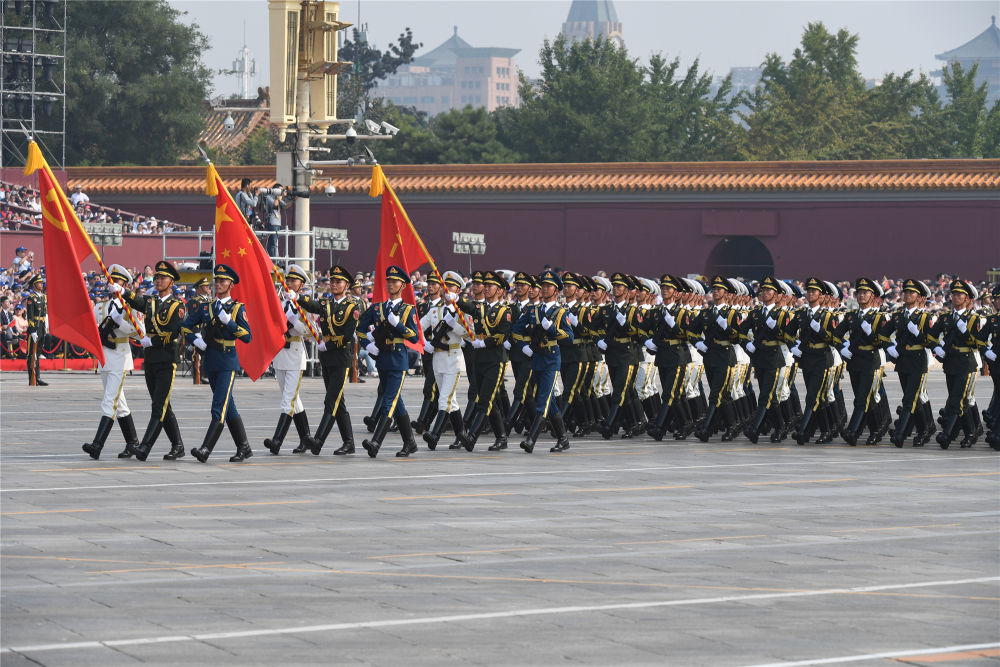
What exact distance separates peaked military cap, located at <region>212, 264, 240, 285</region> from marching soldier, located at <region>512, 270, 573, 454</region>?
298cm

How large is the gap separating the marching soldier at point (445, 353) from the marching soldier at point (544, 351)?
0.60 metres

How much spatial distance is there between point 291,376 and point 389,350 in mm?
1006

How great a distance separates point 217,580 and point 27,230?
1256 inches

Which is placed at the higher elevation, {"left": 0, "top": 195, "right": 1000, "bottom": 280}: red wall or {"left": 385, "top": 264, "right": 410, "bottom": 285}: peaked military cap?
{"left": 0, "top": 195, "right": 1000, "bottom": 280}: red wall

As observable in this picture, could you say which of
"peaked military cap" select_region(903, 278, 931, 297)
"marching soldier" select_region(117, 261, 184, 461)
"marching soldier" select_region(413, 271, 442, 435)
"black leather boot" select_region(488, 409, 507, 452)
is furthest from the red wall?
"marching soldier" select_region(117, 261, 184, 461)

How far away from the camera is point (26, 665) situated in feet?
26.6

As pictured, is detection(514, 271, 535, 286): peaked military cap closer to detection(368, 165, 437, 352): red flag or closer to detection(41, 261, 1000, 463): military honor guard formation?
detection(41, 261, 1000, 463): military honor guard formation

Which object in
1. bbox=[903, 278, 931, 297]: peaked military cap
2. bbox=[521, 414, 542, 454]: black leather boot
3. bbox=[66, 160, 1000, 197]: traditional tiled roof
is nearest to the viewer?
bbox=[521, 414, 542, 454]: black leather boot

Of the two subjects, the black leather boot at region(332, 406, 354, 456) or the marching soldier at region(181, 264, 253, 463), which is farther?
the black leather boot at region(332, 406, 354, 456)

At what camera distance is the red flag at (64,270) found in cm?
1681

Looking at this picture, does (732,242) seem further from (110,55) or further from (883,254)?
(110,55)

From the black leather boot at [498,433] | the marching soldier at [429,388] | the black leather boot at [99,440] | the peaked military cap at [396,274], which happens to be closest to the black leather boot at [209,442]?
the black leather boot at [99,440]

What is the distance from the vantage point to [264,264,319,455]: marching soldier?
57.7 ft

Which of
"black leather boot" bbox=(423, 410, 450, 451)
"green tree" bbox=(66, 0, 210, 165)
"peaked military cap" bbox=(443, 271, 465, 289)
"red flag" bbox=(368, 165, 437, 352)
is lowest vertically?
"black leather boot" bbox=(423, 410, 450, 451)
